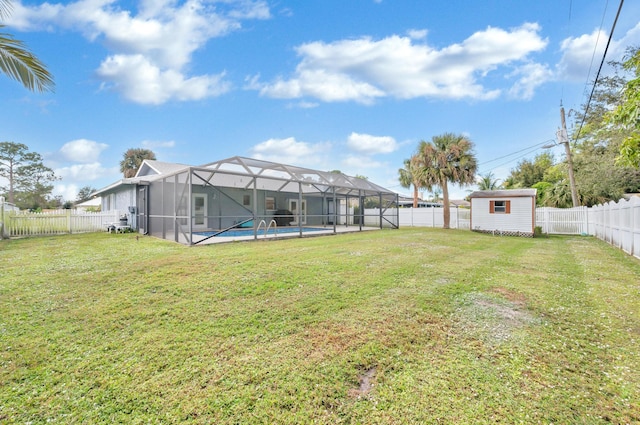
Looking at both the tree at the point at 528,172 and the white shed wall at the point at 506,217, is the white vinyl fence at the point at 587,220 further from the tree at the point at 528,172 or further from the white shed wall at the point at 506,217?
the tree at the point at 528,172

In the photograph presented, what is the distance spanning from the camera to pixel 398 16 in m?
11.1

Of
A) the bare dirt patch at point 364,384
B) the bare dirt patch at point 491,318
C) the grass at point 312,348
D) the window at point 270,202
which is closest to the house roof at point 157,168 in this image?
the window at point 270,202

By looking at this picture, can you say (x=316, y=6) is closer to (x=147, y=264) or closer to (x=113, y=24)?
(x=113, y=24)

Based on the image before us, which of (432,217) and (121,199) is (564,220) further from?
(121,199)

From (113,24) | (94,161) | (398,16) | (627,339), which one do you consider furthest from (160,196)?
(94,161)

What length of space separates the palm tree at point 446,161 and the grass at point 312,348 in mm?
11809

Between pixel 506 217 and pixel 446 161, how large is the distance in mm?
4294

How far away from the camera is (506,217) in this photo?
14.6 metres

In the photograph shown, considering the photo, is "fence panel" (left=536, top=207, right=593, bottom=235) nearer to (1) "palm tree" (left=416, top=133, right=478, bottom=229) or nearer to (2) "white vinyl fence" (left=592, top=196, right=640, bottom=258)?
(2) "white vinyl fence" (left=592, top=196, right=640, bottom=258)

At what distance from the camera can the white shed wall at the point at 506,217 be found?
14.0m

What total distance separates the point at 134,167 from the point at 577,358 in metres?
35.9

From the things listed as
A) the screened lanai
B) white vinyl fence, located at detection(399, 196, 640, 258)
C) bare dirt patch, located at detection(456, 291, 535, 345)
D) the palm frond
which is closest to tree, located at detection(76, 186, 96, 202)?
the screened lanai

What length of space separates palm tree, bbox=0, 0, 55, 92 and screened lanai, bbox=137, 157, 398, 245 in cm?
385

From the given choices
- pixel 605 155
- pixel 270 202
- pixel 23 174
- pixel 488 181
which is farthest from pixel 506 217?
pixel 23 174
